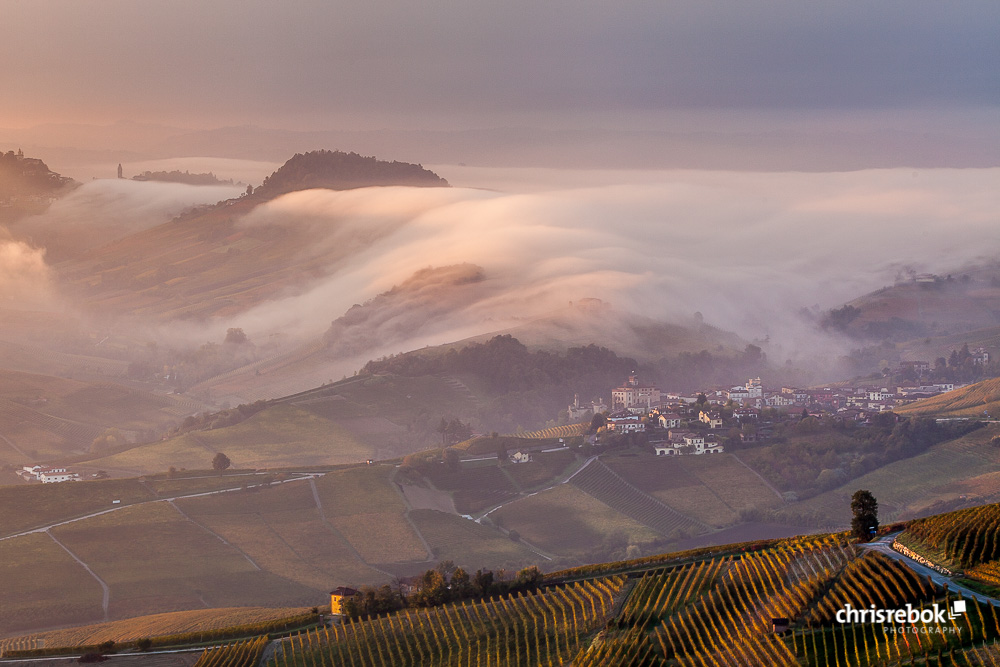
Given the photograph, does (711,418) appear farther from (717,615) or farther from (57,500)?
(717,615)

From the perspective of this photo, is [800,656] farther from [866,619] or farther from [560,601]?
[560,601]

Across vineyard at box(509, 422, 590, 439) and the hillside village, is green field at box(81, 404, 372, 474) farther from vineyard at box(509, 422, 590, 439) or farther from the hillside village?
the hillside village

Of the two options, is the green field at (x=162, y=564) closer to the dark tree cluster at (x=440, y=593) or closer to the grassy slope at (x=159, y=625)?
the grassy slope at (x=159, y=625)

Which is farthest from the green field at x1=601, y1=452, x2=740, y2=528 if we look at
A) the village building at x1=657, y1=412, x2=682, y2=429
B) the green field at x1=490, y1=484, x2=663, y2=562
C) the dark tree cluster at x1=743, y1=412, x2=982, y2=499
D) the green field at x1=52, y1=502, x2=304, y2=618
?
the green field at x1=52, y1=502, x2=304, y2=618

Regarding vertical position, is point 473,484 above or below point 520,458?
below

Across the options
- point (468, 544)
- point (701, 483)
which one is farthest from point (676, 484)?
point (468, 544)

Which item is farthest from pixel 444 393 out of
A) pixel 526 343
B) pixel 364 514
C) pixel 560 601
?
pixel 560 601
